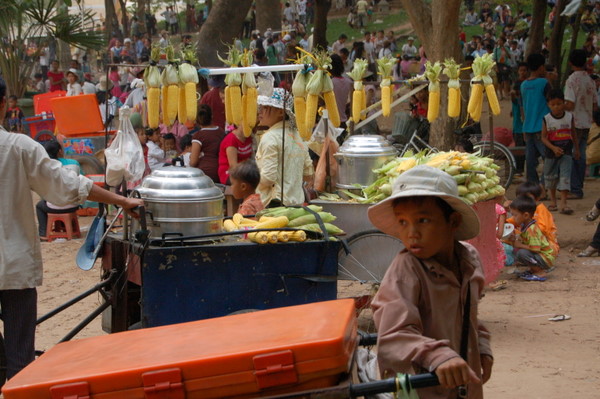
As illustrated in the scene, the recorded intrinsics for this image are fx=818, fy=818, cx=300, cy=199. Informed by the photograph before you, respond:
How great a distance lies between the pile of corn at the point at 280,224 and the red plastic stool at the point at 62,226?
559 cm

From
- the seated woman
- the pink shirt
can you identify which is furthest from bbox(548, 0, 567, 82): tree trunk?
the seated woman

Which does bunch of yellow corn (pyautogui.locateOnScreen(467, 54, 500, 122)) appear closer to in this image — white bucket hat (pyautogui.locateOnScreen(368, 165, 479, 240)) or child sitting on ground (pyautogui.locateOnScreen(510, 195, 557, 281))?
child sitting on ground (pyautogui.locateOnScreen(510, 195, 557, 281))

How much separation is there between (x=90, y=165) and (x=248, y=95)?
6654mm

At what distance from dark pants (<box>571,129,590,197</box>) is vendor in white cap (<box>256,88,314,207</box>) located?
19.6ft

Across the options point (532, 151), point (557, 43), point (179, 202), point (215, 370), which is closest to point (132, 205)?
point (179, 202)

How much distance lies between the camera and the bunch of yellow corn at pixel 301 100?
20.4 feet

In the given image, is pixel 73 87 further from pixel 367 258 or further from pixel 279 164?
pixel 367 258

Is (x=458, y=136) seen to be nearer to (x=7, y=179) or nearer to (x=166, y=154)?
(x=166, y=154)

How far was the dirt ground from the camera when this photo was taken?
530 cm

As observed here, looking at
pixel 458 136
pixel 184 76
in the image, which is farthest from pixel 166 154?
pixel 184 76

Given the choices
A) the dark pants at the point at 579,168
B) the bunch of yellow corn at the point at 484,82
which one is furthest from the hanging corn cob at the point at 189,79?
the dark pants at the point at 579,168

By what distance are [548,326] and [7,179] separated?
14.5 feet

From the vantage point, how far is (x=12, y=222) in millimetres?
4113

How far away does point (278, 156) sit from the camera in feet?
21.1
